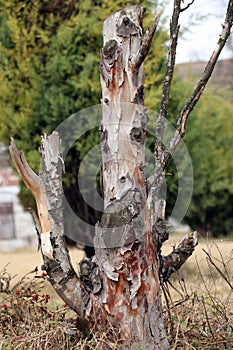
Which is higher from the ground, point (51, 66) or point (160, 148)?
point (51, 66)

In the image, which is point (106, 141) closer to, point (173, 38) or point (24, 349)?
point (173, 38)

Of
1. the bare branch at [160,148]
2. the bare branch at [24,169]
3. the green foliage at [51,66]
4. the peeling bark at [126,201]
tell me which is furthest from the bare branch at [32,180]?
the green foliage at [51,66]

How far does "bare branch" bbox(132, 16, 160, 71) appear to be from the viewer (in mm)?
2887

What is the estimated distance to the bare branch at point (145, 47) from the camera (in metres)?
2.89

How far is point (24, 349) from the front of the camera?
122 inches

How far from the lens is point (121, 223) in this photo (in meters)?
2.92

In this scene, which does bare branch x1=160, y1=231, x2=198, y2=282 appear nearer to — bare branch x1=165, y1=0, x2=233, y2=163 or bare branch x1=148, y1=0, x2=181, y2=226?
bare branch x1=148, y1=0, x2=181, y2=226

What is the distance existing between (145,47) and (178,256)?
3.61 ft

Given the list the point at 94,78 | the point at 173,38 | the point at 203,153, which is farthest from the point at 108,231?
the point at 203,153

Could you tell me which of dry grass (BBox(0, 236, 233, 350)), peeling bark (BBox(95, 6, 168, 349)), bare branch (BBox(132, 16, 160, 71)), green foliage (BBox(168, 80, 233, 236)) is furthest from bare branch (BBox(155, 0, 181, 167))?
green foliage (BBox(168, 80, 233, 236))

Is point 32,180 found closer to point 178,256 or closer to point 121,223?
point 121,223

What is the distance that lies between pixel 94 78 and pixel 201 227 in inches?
247

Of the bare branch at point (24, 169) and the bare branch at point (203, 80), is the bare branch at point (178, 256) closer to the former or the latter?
→ the bare branch at point (203, 80)

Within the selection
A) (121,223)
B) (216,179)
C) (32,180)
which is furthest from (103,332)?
(216,179)
